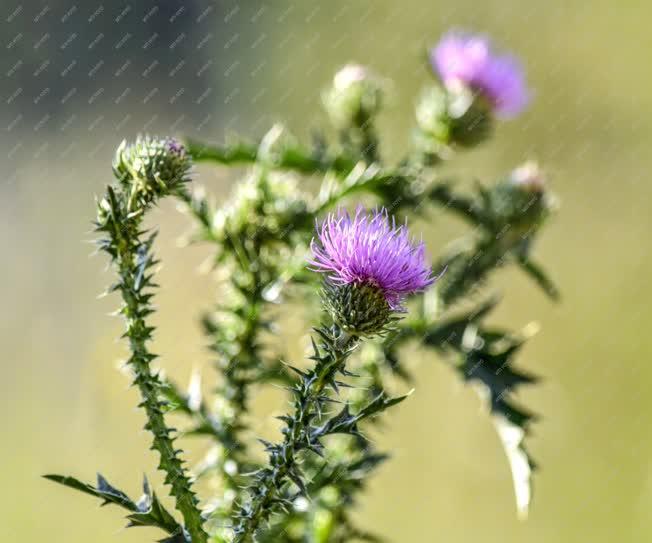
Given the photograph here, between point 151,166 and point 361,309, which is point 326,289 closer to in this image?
point 361,309

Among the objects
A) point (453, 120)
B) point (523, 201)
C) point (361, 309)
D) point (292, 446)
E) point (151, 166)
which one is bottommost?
point (292, 446)

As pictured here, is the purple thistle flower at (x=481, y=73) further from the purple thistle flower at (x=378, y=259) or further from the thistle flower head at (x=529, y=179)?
the purple thistle flower at (x=378, y=259)

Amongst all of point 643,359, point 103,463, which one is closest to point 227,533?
point 103,463

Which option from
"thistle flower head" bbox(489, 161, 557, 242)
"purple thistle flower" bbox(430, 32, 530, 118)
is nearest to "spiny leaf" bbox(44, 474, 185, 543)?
"thistle flower head" bbox(489, 161, 557, 242)

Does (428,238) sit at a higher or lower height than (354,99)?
higher

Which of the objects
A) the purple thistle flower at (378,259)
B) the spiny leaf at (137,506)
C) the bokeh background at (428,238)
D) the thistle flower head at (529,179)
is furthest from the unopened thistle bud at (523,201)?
the bokeh background at (428,238)

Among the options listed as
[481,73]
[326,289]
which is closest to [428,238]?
[481,73]
